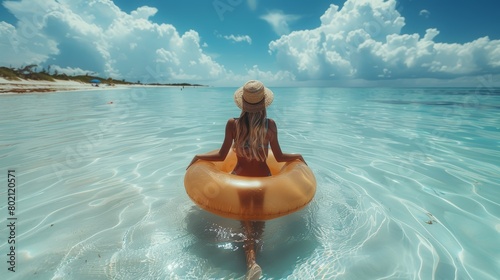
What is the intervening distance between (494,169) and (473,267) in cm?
327

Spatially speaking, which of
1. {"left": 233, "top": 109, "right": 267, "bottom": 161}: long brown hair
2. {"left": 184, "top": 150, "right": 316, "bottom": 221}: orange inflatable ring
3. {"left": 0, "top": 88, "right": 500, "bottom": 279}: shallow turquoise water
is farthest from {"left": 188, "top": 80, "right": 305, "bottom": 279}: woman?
{"left": 0, "top": 88, "right": 500, "bottom": 279}: shallow turquoise water

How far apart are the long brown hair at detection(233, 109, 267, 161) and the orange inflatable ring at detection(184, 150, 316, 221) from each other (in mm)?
370

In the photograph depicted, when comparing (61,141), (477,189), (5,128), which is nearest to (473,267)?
(477,189)

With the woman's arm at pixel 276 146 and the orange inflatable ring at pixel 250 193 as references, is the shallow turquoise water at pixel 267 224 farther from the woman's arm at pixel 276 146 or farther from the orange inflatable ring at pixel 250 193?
the woman's arm at pixel 276 146

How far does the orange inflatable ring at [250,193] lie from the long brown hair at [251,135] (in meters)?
0.37

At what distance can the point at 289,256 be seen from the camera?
2297 millimetres

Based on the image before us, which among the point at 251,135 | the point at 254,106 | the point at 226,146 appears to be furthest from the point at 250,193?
the point at 254,106

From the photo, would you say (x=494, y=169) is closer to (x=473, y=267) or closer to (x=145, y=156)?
(x=473, y=267)

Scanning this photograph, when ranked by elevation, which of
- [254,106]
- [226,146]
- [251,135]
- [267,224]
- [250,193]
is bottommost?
[267,224]

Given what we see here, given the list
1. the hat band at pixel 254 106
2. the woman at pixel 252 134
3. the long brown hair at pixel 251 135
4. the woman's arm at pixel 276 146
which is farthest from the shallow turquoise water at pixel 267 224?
the hat band at pixel 254 106

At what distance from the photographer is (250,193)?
2133 millimetres

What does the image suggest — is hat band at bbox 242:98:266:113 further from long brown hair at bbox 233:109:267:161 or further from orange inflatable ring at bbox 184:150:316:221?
orange inflatable ring at bbox 184:150:316:221

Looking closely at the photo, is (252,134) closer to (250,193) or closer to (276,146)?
(276,146)

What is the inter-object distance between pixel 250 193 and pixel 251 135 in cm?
63
